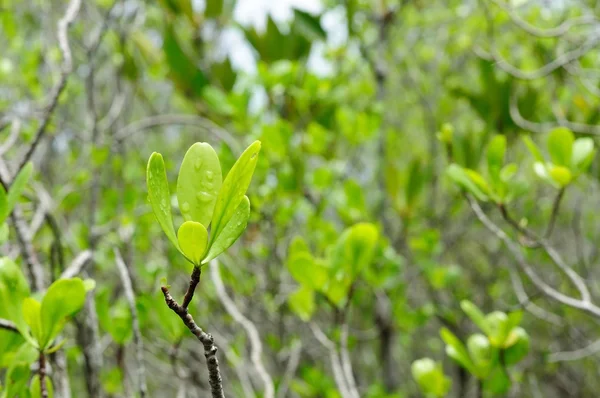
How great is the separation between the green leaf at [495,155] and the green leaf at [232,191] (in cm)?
46

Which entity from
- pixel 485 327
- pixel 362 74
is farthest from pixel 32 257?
pixel 362 74

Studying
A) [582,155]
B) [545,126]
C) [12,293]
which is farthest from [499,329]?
[545,126]

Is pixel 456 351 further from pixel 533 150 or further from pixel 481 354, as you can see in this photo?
pixel 533 150

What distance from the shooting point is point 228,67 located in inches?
56.1

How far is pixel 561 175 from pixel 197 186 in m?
0.52

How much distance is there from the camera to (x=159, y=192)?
0.34 m

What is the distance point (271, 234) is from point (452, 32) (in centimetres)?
150

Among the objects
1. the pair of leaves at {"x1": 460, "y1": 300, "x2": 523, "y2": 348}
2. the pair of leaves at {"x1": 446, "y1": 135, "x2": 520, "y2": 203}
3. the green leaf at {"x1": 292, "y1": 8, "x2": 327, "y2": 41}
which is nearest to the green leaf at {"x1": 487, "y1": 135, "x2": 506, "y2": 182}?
the pair of leaves at {"x1": 446, "y1": 135, "x2": 520, "y2": 203}

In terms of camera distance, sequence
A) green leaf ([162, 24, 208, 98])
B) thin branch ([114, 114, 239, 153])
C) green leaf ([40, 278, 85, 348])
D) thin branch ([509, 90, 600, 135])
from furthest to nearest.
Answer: green leaf ([162, 24, 208, 98])
thin branch ([509, 90, 600, 135])
thin branch ([114, 114, 239, 153])
green leaf ([40, 278, 85, 348])

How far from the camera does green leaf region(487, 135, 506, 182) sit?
70cm

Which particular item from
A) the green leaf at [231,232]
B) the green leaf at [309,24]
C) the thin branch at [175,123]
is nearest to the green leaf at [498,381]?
the green leaf at [231,232]

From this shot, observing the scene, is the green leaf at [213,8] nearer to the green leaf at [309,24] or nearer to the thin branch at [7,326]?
the green leaf at [309,24]

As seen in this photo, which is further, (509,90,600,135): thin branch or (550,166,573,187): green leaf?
(509,90,600,135): thin branch

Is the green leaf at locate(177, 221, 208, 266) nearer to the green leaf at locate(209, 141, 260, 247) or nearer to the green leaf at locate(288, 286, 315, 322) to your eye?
the green leaf at locate(209, 141, 260, 247)
